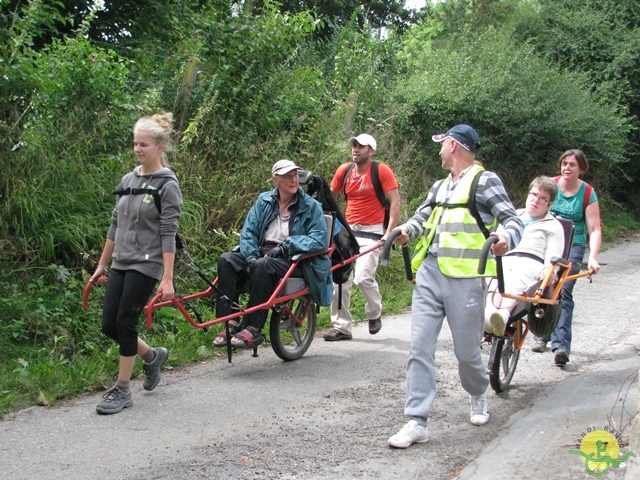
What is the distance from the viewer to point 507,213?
16.3 ft

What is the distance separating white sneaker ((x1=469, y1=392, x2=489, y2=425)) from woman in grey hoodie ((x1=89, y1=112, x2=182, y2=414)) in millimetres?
2273

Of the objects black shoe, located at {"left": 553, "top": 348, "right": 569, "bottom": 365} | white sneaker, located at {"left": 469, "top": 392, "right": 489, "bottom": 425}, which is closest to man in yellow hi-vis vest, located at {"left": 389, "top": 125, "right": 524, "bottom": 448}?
white sneaker, located at {"left": 469, "top": 392, "right": 489, "bottom": 425}

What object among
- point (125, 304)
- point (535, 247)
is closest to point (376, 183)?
point (535, 247)

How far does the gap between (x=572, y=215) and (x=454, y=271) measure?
3.03 m

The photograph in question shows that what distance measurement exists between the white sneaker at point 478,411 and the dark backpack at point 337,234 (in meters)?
2.48

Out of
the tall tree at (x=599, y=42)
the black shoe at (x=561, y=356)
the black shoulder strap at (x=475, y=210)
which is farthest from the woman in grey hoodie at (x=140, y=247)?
the tall tree at (x=599, y=42)

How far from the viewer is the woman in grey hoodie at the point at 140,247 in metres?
5.49

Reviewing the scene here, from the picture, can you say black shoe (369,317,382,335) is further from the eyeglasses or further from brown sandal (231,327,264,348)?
the eyeglasses

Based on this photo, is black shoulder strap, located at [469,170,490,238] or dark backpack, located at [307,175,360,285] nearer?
black shoulder strap, located at [469,170,490,238]

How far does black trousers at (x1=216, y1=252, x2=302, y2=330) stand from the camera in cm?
663

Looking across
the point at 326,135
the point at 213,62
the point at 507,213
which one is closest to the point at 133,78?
the point at 213,62

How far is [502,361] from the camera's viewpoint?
6.52 metres

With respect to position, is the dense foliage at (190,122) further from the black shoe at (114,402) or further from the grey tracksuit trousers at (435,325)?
the grey tracksuit trousers at (435,325)
